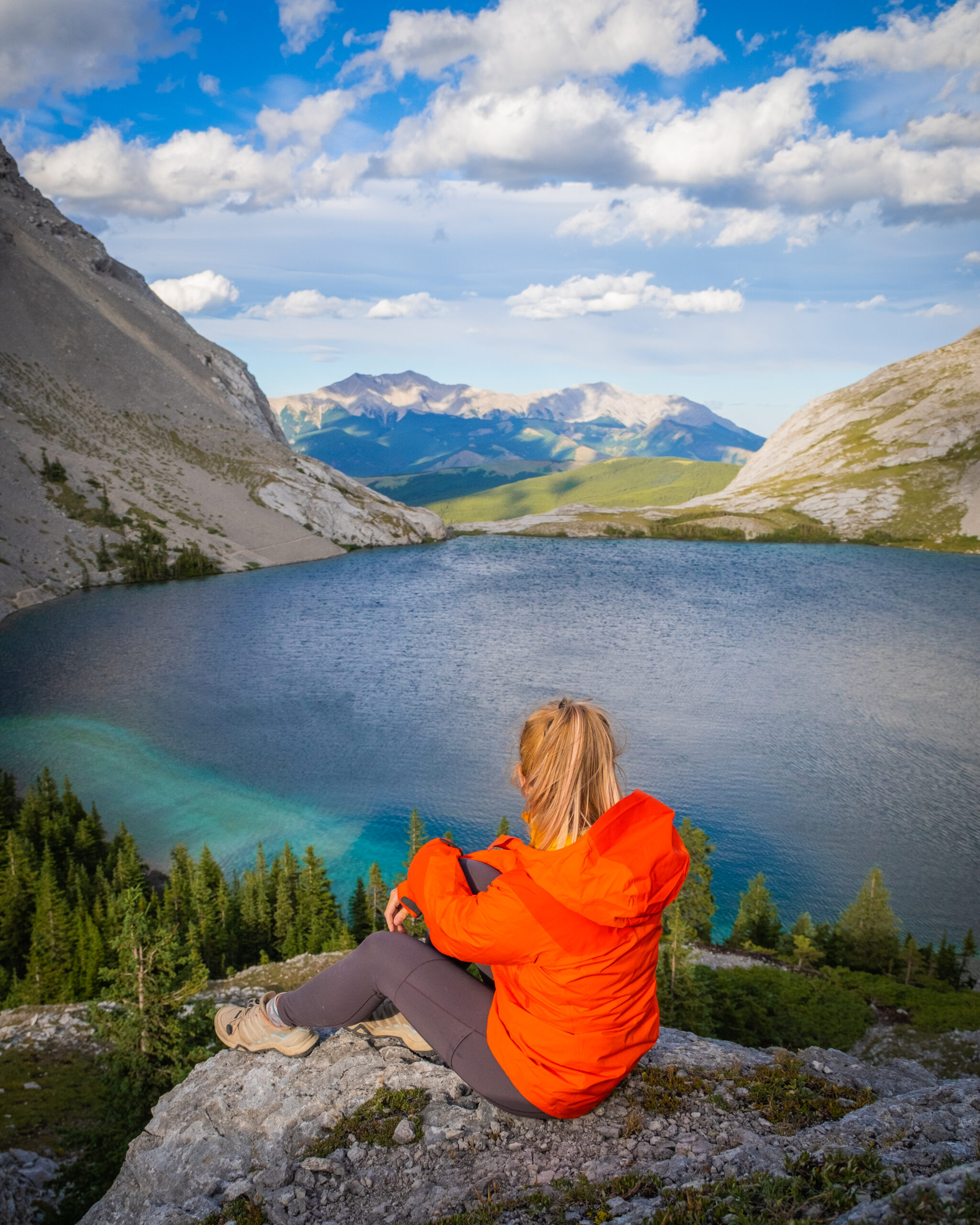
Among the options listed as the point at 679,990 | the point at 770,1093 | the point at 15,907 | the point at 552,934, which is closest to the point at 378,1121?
the point at 552,934

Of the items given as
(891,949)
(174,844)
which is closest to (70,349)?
(174,844)

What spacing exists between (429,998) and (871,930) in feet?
76.0

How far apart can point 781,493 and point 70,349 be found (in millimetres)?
150039

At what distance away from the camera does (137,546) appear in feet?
307

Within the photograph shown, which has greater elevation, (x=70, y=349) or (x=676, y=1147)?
(x=70, y=349)

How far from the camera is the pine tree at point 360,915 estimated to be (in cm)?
2491

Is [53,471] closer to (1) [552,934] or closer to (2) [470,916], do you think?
(2) [470,916]

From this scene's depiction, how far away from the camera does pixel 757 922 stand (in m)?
25.3

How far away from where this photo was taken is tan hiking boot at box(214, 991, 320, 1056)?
7172 mm

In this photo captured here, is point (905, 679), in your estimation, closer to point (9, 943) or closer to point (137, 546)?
point (9, 943)

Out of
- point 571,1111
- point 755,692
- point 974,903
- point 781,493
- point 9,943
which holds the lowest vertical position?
point 974,903

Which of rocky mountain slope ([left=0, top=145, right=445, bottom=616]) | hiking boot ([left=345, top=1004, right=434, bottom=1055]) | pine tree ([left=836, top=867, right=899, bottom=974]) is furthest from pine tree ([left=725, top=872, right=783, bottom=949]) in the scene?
rocky mountain slope ([left=0, top=145, right=445, bottom=616])

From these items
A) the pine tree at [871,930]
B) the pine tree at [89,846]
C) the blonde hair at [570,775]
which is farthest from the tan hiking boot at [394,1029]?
the pine tree at [89,846]

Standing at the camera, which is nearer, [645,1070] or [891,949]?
[645,1070]
